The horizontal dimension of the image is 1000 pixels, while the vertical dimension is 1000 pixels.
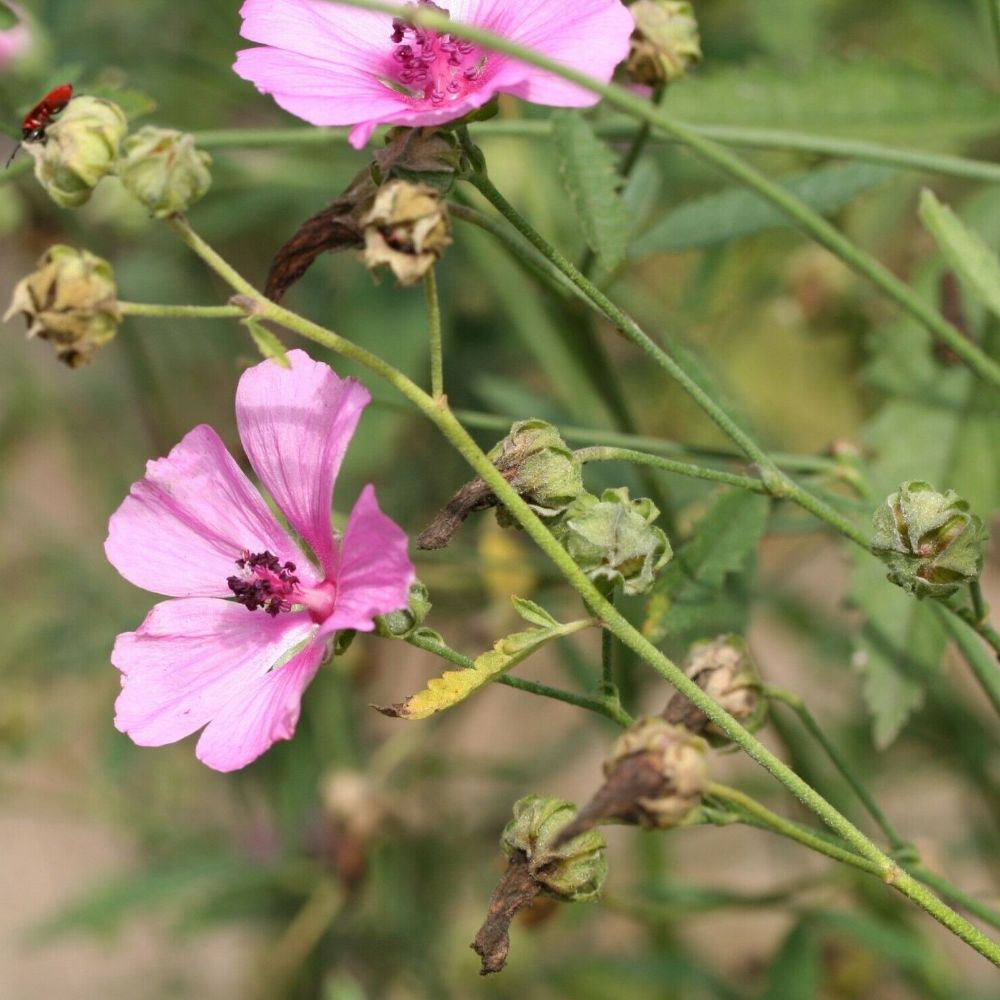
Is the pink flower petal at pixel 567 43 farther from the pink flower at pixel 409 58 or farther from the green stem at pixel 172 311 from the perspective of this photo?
the green stem at pixel 172 311

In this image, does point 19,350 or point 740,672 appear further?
point 19,350

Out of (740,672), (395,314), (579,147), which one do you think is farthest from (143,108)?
(395,314)

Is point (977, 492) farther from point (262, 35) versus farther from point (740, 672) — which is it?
point (262, 35)

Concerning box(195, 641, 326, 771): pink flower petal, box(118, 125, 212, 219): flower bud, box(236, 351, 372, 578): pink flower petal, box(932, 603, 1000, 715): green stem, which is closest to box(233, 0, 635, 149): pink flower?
box(118, 125, 212, 219): flower bud

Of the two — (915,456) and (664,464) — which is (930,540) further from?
(915,456)

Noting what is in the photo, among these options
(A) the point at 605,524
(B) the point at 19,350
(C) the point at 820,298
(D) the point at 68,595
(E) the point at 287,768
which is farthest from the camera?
(B) the point at 19,350

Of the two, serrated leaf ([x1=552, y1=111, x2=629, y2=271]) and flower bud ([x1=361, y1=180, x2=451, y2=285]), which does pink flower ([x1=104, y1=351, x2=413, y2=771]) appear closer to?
flower bud ([x1=361, y1=180, x2=451, y2=285])
